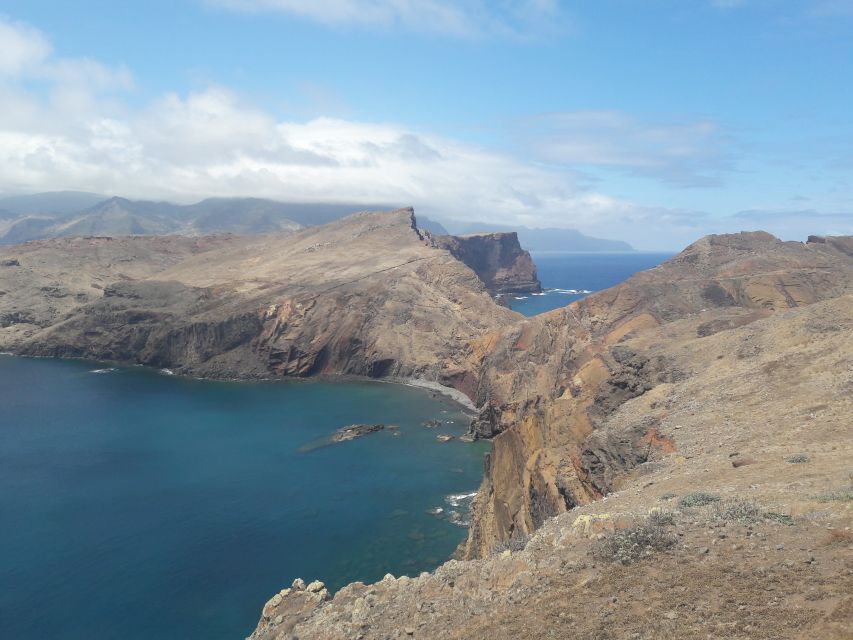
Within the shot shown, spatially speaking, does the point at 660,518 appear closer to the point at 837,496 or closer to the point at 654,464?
the point at 837,496

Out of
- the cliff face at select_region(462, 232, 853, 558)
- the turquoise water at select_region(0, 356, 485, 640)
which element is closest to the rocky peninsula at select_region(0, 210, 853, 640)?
the cliff face at select_region(462, 232, 853, 558)

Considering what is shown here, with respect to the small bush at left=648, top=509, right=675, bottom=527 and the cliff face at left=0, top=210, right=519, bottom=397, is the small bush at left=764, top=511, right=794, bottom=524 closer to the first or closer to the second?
the small bush at left=648, top=509, right=675, bottom=527

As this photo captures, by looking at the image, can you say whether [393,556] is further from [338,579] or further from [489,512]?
[489,512]

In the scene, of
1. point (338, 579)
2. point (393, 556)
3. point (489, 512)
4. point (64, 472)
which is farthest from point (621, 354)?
point (64, 472)

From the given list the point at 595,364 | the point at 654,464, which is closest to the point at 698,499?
the point at 654,464

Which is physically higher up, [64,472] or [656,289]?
[656,289]

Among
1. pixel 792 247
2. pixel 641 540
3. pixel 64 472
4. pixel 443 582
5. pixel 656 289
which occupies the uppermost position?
pixel 792 247
